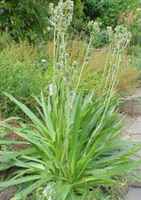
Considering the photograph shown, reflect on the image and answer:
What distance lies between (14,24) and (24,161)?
14.6 feet

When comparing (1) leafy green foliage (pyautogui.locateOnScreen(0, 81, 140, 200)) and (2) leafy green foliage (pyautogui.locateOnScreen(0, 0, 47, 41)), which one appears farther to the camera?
(2) leafy green foliage (pyautogui.locateOnScreen(0, 0, 47, 41))

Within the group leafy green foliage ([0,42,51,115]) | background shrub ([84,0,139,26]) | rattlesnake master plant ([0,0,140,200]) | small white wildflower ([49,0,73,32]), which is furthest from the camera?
background shrub ([84,0,139,26])

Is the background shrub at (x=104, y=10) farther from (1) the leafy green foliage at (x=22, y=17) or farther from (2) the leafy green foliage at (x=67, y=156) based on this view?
(2) the leafy green foliage at (x=67, y=156)

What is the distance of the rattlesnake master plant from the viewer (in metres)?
3.45

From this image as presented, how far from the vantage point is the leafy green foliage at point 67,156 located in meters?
3.46

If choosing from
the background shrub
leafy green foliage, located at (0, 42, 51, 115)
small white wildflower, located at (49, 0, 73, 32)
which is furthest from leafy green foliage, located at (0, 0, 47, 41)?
small white wildflower, located at (49, 0, 73, 32)

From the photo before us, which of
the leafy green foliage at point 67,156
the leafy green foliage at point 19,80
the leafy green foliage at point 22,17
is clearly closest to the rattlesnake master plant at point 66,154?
the leafy green foliage at point 67,156

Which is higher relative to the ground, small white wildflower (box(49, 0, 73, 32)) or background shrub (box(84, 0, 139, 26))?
small white wildflower (box(49, 0, 73, 32))

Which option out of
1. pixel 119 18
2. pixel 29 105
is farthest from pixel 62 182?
pixel 119 18

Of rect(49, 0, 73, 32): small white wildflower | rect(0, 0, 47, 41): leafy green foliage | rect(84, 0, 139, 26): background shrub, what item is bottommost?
rect(84, 0, 139, 26): background shrub

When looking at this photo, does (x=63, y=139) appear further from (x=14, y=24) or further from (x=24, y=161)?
(x=14, y=24)

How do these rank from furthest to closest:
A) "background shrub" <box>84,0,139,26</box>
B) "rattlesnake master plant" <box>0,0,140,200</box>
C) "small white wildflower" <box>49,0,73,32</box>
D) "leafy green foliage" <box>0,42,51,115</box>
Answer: "background shrub" <box>84,0,139,26</box> → "leafy green foliage" <box>0,42,51,115</box> → "rattlesnake master plant" <box>0,0,140,200</box> → "small white wildflower" <box>49,0,73,32</box>

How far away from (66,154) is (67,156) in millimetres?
23

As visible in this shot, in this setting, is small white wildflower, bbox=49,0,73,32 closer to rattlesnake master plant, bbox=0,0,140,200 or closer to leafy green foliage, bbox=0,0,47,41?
rattlesnake master plant, bbox=0,0,140,200
